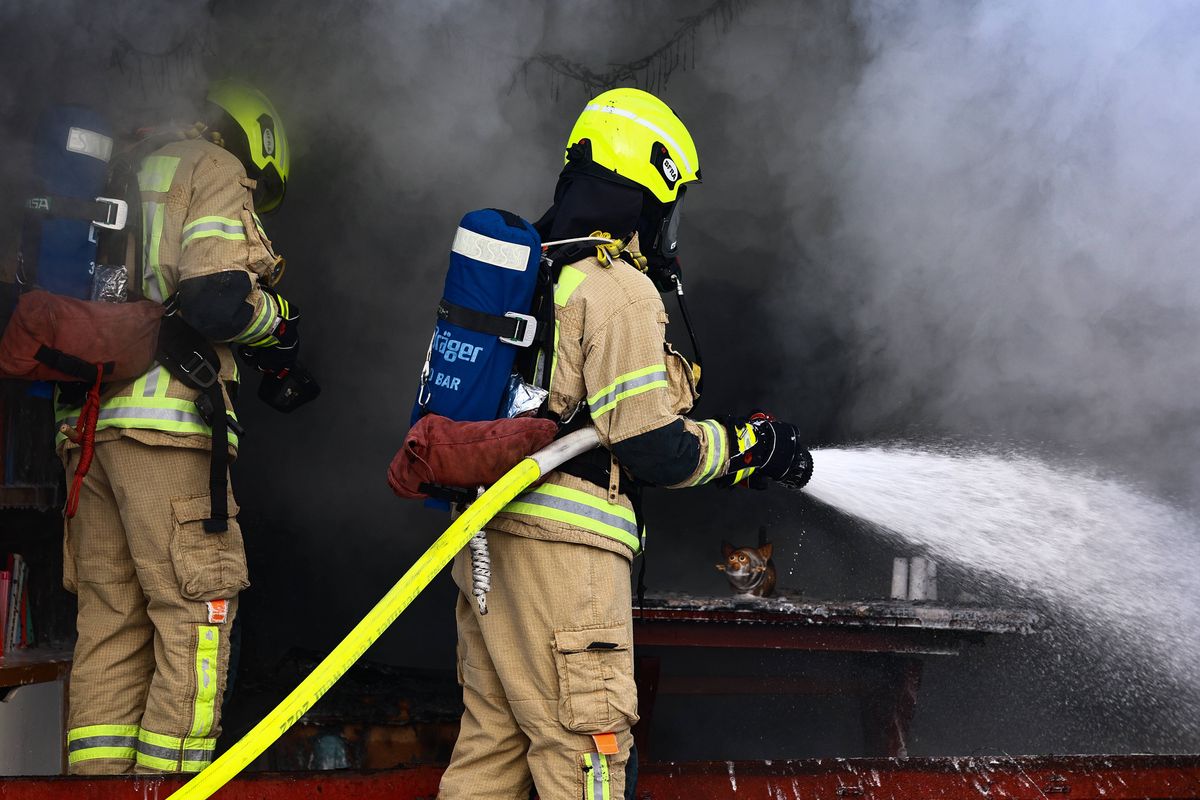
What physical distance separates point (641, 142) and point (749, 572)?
2293mm

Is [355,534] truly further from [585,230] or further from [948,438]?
[585,230]

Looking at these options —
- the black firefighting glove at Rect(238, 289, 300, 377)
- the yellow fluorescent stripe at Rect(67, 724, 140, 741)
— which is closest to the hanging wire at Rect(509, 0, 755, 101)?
the black firefighting glove at Rect(238, 289, 300, 377)

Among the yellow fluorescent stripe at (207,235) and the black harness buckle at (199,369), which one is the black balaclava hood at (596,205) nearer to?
the yellow fluorescent stripe at (207,235)

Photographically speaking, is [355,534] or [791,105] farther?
[355,534]

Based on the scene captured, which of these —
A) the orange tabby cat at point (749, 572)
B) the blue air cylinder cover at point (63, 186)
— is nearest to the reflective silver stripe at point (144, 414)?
the blue air cylinder cover at point (63, 186)

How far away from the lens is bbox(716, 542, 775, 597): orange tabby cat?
4.59 meters

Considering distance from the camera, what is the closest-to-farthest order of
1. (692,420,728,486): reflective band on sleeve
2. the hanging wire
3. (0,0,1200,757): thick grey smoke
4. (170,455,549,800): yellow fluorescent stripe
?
(170,455,549,800): yellow fluorescent stripe → (692,420,728,486): reflective band on sleeve → (0,0,1200,757): thick grey smoke → the hanging wire

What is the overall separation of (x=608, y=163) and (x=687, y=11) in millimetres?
2353

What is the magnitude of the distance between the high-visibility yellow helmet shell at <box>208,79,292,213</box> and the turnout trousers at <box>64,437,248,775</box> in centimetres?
93

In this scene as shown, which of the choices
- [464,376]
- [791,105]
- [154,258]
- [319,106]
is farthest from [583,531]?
[791,105]

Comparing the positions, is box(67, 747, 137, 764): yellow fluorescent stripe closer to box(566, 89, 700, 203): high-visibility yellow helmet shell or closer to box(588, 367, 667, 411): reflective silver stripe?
box(588, 367, 667, 411): reflective silver stripe

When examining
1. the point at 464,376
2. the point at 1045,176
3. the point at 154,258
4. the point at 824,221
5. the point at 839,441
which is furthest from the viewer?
the point at 839,441

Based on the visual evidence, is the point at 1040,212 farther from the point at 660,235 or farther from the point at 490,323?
the point at 490,323

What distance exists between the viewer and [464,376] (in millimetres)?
2566
